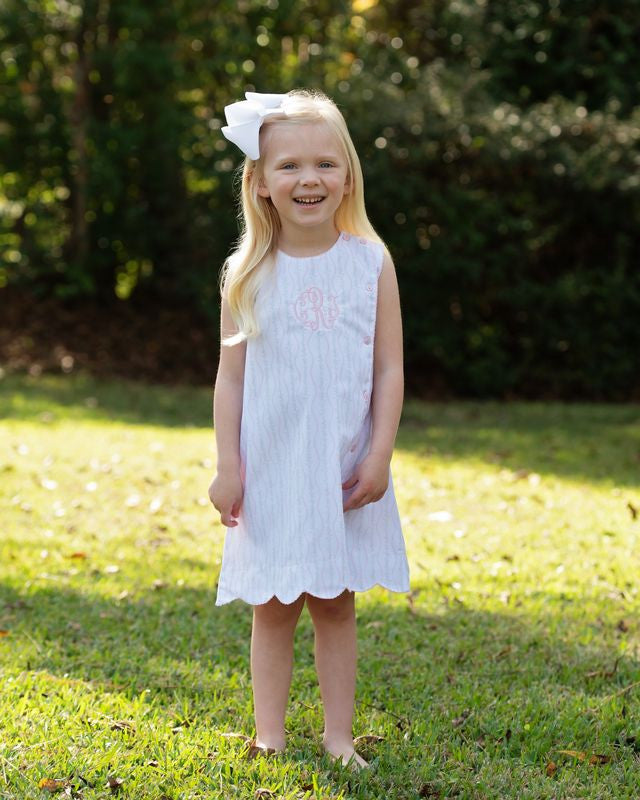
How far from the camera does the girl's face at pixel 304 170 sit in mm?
2871

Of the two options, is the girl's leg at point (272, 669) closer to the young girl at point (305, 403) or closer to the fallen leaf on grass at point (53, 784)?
the young girl at point (305, 403)

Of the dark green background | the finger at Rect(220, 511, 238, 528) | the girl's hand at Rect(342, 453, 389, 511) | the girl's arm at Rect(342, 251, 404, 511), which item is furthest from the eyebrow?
the dark green background

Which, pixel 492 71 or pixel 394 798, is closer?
pixel 394 798

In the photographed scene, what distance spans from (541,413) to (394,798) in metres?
7.53

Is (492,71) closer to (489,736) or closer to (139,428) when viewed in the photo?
(139,428)

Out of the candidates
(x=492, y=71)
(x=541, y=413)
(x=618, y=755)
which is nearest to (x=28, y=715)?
(x=618, y=755)

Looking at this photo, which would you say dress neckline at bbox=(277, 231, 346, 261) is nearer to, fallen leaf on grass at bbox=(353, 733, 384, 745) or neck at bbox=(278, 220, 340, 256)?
neck at bbox=(278, 220, 340, 256)

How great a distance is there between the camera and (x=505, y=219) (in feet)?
34.4

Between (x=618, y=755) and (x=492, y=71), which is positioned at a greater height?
(x=492, y=71)

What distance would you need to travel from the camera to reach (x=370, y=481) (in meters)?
2.86

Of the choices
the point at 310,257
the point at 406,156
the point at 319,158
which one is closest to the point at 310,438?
the point at 310,257

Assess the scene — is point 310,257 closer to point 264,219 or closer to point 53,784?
point 264,219

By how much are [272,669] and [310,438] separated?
66 centimetres

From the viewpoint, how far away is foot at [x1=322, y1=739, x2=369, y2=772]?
296cm
